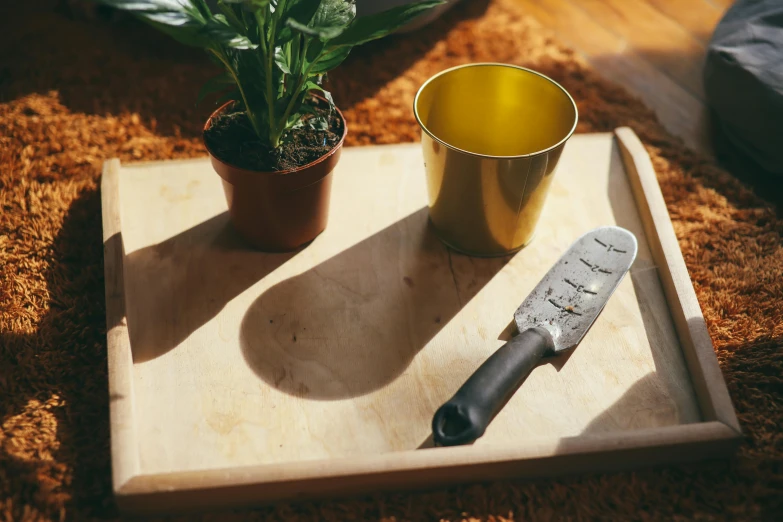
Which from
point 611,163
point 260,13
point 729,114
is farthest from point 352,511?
point 729,114

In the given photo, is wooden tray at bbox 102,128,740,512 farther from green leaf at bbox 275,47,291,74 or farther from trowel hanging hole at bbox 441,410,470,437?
green leaf at bbox 275,47,291,74

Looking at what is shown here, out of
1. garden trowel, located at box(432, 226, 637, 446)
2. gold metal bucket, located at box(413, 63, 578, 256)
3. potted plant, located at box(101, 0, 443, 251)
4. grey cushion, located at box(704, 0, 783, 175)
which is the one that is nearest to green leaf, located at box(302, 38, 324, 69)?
potted plant, located at box(101, 0, 443, 251)

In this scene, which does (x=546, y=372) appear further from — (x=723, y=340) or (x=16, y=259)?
(x=16, y=259)

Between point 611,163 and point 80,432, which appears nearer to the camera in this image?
point 80,432

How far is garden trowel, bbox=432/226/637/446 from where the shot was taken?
0.53 meters

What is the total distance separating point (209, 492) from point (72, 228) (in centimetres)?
39

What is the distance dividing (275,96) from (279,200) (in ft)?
0.32

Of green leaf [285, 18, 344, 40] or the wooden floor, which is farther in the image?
the wooden floor

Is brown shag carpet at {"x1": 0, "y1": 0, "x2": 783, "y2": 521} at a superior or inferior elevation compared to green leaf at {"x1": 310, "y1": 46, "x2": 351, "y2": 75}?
inferior

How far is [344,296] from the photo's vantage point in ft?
2.19

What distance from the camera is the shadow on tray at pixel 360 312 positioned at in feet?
1.99

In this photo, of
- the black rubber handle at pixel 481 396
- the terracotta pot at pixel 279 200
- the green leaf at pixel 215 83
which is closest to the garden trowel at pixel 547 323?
the black rubber handle at pixel 481 396

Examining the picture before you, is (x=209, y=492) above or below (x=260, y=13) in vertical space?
below

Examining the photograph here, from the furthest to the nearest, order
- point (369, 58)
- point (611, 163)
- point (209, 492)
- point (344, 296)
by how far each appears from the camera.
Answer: point (369, 58)
point (611, 163)
point (344, 296)
point (209, 492)
